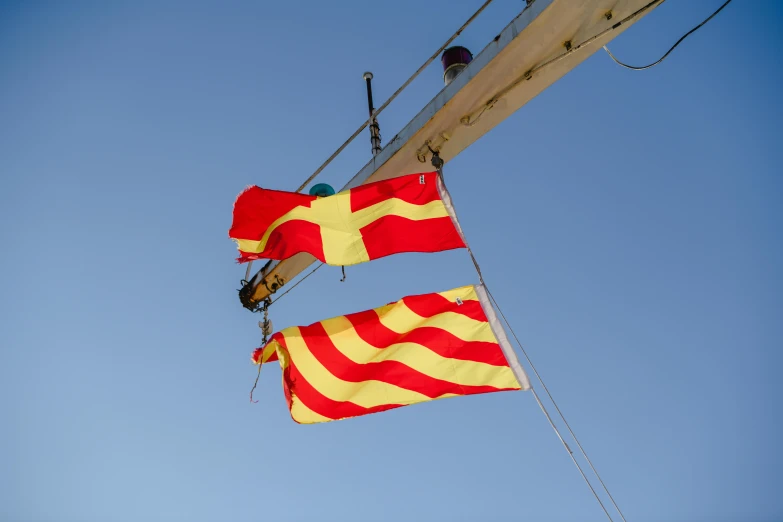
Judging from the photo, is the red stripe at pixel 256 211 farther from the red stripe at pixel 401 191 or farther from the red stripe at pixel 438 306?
the red stripe at pixel 438 306

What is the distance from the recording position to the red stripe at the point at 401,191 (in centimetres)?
512

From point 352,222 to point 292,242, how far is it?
715 millimetres

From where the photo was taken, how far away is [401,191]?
5230 mm

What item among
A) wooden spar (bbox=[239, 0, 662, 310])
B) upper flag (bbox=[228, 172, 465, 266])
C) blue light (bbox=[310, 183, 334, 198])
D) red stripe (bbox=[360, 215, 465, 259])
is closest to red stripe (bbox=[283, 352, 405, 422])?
upper flag (bbox=[228, 172, 465, 266])

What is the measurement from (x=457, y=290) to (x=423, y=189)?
1029 mm

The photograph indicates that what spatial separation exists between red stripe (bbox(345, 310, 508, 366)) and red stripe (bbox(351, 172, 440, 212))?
111 centimetres

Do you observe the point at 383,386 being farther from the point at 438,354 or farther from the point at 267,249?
the point at 267,249

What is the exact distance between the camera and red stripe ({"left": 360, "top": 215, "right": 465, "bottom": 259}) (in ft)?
16.0

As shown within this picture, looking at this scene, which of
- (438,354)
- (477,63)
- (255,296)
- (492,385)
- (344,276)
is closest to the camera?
(492,385)

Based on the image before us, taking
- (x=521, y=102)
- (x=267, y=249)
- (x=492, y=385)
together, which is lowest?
(x=492, y=385)

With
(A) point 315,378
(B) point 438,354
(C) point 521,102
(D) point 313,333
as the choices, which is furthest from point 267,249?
(C) point 521,102

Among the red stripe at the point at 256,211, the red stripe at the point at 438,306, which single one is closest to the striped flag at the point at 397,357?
the red stripe at the point at 438,306

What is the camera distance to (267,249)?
5738 mm

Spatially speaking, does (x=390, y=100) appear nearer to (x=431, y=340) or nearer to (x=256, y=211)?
(x=256, y=211)
